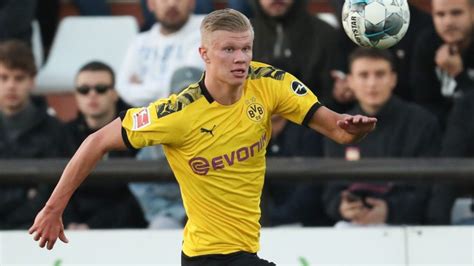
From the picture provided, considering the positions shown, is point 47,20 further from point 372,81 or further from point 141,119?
point 141,119

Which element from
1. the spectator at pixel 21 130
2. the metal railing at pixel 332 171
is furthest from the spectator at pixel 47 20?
the metal railing at pixel 332 171

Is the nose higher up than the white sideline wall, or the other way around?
the nose

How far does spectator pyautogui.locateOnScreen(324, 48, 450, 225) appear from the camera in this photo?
8.02 meters

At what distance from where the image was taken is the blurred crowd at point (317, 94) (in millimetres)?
8164

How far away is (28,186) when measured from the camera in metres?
7.90

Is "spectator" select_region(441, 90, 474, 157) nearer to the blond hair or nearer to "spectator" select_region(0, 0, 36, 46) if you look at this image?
the blond hair

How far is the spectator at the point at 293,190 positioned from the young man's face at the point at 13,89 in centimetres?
187

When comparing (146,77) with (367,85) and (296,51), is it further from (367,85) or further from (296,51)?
(367,85)

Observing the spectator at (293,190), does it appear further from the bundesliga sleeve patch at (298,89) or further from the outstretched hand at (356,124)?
the outstretched hand at (356,124)

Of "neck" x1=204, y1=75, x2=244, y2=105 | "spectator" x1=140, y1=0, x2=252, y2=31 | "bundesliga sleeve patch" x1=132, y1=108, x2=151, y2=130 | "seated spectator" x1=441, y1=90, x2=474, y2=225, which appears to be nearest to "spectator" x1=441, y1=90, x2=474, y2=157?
"seated spectator" x1=441, y1=90, x2=474, y2=225

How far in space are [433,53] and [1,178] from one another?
10.8 feet

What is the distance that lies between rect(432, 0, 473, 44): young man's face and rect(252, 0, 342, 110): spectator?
84 centimetres

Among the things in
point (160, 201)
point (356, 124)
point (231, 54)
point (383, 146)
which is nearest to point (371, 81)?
point (383, 146)

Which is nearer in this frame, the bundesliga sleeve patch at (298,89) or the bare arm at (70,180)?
the bare arm at (70,180)
